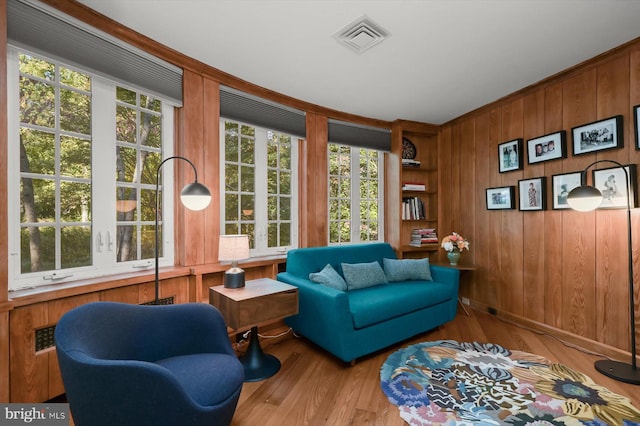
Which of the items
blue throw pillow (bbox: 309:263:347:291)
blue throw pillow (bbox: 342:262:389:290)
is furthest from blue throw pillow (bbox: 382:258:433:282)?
blue throw pillow (bbox: 309:263:347:291)

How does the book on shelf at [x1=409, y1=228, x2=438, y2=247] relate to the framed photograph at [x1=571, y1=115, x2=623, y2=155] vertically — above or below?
below

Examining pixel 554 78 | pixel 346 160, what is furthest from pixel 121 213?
pixel 554 78

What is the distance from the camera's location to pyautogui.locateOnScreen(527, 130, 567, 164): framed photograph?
2.76 metres

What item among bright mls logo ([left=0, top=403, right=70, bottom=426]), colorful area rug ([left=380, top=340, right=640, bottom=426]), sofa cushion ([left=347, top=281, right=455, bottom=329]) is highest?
sofa cushion ([left=347, top=281, right=455, bottom=329])

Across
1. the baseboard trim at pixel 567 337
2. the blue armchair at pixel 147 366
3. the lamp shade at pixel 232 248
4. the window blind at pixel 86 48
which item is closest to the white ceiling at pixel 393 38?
the window blind at pixel 86 48

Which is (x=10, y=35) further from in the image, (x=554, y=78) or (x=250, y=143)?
(x=554, y=78)

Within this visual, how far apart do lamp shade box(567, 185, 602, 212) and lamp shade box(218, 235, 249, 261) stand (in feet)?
8.39

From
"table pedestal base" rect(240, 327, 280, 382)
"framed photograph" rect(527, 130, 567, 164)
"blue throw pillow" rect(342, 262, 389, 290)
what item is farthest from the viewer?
"blue throw pillow" rect(342, 262, 389, 290)

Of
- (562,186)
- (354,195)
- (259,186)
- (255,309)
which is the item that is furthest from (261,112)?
(562,186)

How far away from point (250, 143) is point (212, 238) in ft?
3.56

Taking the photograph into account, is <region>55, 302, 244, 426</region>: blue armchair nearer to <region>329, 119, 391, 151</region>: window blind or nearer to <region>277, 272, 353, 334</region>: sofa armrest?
<region>277, 272, 353, 334</region>: sofa armrest

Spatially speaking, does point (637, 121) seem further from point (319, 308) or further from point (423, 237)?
point (319, 308)

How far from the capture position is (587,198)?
6.94 ft

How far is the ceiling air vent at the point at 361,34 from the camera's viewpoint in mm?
1971
